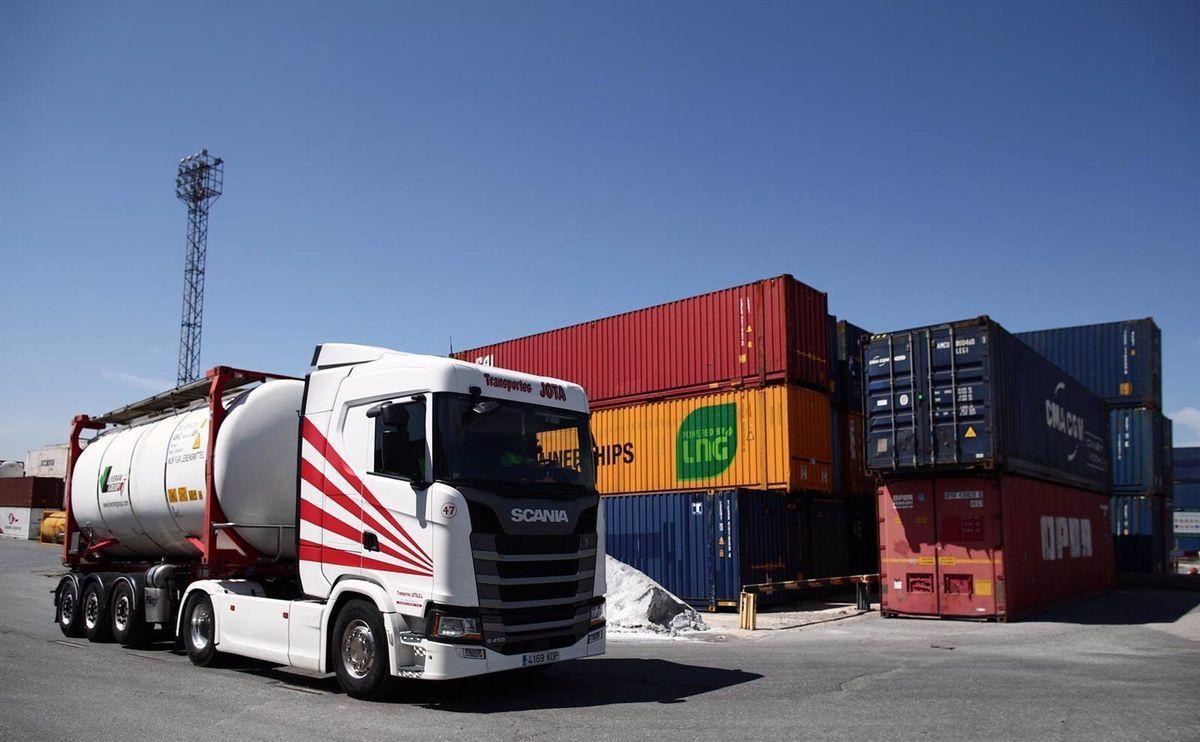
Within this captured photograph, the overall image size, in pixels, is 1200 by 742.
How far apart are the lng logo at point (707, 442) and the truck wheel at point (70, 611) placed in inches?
518

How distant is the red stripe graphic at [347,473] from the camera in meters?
8.50

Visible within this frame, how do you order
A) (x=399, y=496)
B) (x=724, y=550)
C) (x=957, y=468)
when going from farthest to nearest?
(x=724, y=550), (x=957, y=468), (x=399, y=496)

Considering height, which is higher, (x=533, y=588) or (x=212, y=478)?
(x=212, y=478)

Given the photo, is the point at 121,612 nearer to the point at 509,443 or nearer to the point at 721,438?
the point at 509,443

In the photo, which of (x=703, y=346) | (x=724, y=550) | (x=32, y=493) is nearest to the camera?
(x=724, y=550)

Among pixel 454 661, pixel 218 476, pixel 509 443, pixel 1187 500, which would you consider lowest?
pixel 1187 500

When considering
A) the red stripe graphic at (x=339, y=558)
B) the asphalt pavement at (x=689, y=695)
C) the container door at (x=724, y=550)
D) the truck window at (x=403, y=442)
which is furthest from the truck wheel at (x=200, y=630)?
the container door at (x=724, y=550)

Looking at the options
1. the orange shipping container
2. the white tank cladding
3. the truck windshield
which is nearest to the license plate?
the truck windshield

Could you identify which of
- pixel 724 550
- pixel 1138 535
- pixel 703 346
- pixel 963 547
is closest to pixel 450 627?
pixel 963 547

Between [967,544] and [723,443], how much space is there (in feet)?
21.3

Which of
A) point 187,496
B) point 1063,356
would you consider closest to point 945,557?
point 187,496

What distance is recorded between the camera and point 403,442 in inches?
341

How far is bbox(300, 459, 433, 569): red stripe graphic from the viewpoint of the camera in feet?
27.5

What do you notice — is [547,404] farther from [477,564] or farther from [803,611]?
[803,611]
